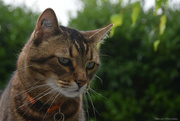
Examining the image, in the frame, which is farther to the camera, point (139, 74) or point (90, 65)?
point (139, 74)

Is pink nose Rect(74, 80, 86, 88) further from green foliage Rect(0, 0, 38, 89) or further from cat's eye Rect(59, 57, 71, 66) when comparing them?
green foliage Rect(0, 0, 38, 89)

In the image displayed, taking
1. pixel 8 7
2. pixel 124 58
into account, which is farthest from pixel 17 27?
pixel 124 58

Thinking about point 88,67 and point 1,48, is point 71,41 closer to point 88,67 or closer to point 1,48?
point 88,67

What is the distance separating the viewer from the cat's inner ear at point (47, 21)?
5.90ft

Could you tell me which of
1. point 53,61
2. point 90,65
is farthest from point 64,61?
point 90,65

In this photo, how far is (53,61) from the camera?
6.01 ft

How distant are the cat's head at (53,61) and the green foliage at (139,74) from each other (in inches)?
64.3

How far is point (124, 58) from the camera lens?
12.9ft

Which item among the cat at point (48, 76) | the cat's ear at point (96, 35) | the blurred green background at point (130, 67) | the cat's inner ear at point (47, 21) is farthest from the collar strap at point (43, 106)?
the blurred green background at point (130, 67)

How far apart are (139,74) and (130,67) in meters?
0.22

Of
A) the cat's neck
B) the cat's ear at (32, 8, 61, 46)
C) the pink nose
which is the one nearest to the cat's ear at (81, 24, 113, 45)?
the cat's ear at (32, 8, 61, 46)

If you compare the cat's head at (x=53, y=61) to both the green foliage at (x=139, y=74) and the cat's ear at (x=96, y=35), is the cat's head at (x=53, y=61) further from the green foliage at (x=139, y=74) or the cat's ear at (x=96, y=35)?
the green foliage at (x=139, y=74)

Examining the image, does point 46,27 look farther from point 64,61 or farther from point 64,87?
point 64,87

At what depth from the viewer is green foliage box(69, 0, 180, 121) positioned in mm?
3686
